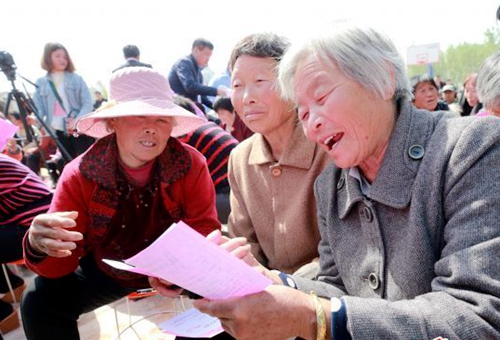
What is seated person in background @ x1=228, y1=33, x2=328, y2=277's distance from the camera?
5.71 ft

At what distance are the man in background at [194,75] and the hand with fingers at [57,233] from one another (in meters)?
4.00

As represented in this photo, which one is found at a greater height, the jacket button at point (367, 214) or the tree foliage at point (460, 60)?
the jacket button at point (367, 214)

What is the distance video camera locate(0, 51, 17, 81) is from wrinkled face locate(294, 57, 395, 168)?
3.96 m

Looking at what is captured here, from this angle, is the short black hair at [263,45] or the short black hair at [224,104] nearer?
the short black hair at [263,45]

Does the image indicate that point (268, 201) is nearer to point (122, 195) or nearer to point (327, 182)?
point (327, 182)

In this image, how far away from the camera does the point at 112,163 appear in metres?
1.88

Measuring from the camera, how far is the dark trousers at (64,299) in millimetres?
1830

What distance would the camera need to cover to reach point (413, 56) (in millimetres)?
12734

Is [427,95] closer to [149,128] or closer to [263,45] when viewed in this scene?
[263,45]

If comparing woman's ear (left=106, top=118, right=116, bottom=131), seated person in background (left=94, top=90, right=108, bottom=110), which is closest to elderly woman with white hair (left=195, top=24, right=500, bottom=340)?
woman's ear (left=106, top=118, right=116, bottom=131)

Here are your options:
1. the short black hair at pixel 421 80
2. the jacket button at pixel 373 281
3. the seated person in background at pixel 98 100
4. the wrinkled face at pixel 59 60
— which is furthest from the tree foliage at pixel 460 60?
the jacket button at pixel 373 281

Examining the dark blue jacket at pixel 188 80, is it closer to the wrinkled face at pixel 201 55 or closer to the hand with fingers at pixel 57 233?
the wrinkled face at pixel 201 55

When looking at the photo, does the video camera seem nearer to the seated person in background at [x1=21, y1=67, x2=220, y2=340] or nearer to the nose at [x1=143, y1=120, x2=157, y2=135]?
the seated person in background at [x1=21, y1=67, x2=220, y2=340]

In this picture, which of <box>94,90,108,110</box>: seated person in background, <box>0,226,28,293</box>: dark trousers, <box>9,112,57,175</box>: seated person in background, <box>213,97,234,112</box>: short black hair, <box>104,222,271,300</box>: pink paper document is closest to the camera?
<box>104,222,271,300</box>: pink paper document
